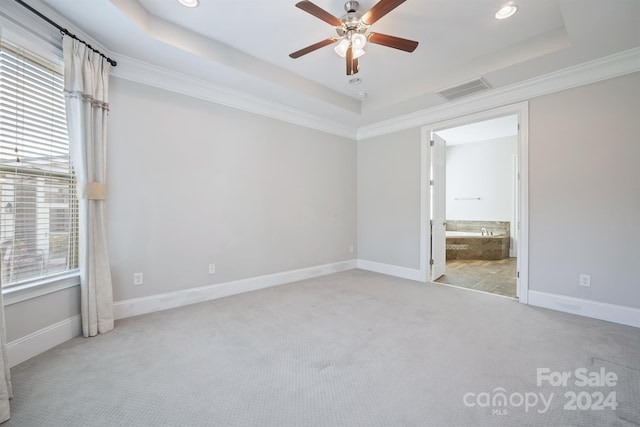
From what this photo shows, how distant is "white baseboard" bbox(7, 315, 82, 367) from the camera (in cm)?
194

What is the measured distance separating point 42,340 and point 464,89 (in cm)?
486

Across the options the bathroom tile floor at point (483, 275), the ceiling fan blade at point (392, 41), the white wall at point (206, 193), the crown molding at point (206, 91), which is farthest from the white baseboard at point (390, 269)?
the ceiling fan blade at point (392, 41)

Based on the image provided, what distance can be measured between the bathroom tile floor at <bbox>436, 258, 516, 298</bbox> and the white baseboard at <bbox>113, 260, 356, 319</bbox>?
2126mm

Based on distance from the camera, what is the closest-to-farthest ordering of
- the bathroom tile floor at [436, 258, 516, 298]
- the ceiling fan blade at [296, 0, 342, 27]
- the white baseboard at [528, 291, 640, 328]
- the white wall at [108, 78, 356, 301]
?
the ceiling fan blade at [296, 0, 342, 27] → the white baseboard at [528, 291, 640, 328] → the white wall at [108, 78, 356, 301] → the bathroom tile floor at [436, 258, 516, 298]

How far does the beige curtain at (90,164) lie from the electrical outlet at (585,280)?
4.75m

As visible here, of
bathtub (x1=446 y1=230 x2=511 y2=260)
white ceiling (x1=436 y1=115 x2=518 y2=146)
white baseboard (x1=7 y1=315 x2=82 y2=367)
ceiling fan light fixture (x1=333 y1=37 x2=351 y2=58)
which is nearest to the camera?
white baseboard (x1=7 y1=315 x2=82 y2=367)

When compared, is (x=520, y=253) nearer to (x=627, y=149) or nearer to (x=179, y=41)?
(x=627, y=149)

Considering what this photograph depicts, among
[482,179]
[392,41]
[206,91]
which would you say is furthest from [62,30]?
[482,179]

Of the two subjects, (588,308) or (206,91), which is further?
(206,91)

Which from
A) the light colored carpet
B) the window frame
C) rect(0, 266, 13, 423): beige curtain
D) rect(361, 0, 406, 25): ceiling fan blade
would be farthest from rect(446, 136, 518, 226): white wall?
rect(0, 266, 13, 423): beige curtain

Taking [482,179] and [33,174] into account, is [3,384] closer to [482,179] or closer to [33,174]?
[33,174]

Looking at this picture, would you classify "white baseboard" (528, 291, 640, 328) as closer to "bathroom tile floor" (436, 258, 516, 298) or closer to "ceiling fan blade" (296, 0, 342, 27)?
"bathroom tile floor" (436, 258, 516, 298)

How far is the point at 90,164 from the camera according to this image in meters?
2.38

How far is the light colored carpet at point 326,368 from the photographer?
1.49 m
